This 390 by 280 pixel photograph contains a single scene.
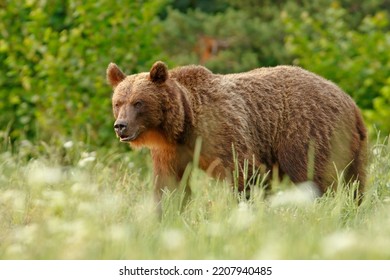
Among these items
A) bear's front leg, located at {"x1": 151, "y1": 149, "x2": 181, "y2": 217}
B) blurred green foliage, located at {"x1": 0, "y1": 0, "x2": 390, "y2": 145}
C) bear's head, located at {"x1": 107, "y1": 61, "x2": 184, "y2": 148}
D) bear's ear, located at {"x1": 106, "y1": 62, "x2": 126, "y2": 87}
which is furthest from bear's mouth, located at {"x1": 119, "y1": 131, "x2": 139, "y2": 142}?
blurred green foliage, located at {"x1": 0, "y1": 0, "x2": 390, "y2": 145}

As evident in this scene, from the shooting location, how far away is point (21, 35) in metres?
9.83

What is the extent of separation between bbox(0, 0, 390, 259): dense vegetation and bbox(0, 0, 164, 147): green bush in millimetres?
14

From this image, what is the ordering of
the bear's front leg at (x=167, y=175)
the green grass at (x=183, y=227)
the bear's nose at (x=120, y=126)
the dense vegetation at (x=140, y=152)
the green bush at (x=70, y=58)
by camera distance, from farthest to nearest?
the green bush at (x=70, y=58) → the bear's front leg at (x=167, y=175) → the bear's nose at (x=120, y=126) → the dense vegetation at (x=140, y=152) → the green grass at (x=183, y=227)

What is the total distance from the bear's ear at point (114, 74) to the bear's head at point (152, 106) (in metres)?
0.12

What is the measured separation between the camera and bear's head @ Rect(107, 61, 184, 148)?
638 cm

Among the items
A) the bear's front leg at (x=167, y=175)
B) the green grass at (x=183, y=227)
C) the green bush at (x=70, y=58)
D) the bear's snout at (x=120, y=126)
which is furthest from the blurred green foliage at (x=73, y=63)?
the green grass at (x=183, y=227)

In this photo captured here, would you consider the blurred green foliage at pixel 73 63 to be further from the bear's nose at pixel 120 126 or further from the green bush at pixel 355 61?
the bear's nose at pixel 120 126

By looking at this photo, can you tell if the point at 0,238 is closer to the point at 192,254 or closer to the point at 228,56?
the point at 192,254

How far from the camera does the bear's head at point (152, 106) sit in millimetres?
6375

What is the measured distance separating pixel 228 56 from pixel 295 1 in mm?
2525

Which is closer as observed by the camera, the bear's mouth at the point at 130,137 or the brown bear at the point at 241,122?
the bear's mouth at the point at 130,137

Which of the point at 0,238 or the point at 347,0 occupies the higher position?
the point at 0,238

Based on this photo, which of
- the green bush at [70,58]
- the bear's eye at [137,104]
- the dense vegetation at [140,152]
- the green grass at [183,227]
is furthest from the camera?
the green bush at [70,58]

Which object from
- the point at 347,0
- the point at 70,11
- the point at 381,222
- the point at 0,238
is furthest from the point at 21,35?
the point at 347,0
